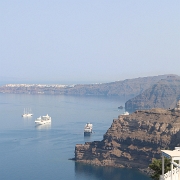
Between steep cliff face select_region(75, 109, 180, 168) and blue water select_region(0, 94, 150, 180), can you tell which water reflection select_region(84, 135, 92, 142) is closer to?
blue water select_region(0, 94, 150, 180)

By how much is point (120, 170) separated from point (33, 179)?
31.5 ft

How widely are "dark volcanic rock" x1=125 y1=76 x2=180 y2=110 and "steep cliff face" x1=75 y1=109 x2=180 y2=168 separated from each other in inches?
2894

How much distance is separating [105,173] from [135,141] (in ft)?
18.9

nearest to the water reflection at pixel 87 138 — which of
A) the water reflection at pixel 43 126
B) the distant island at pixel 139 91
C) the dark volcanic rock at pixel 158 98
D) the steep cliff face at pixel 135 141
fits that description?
the steep cliff face at pixel 135 141

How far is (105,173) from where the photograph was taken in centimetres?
4531


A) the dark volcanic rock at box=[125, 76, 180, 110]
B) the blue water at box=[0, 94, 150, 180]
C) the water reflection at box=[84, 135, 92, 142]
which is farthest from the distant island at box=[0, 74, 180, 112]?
the water reflection at box=[84, 135, 92, 142]

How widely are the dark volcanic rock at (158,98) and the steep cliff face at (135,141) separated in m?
73.5

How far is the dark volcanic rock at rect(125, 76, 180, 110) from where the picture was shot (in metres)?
128

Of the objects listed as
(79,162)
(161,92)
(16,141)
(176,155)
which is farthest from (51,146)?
(161,92)

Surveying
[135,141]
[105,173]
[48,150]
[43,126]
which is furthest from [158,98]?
[105,173]

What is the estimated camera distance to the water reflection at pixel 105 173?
4384 cm

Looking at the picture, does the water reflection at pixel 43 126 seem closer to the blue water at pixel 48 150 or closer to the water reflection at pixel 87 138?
the blue water at pixel 48 150

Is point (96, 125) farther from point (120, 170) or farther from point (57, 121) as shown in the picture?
point (120, 170)

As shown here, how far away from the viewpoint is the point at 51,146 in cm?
5972
